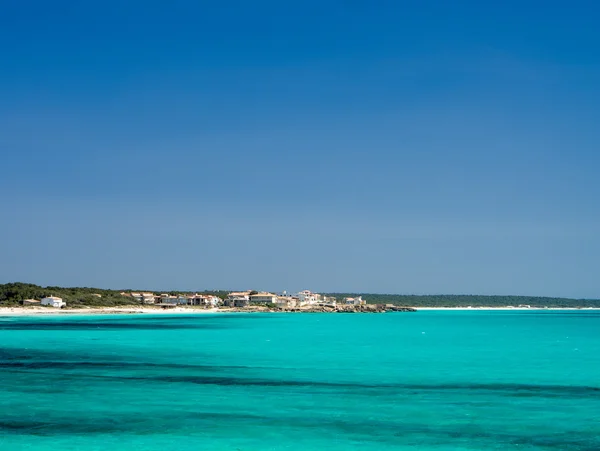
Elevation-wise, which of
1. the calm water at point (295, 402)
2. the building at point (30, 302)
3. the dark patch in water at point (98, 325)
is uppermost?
the building at point (30, 302)

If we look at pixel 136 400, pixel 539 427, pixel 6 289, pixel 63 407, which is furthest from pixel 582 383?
pixel 6 289

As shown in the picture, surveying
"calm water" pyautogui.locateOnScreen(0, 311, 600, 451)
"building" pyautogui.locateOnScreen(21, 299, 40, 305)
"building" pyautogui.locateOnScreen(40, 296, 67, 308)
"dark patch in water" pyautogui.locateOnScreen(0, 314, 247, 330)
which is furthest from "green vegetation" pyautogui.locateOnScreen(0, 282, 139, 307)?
"calm water" pyautogui.locateOnScreen(0, 311, 600, 451)

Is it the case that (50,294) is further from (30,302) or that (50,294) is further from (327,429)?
(327,429)

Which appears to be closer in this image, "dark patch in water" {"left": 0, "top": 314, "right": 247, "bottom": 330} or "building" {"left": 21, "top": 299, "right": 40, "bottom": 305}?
"dark patch in water" {"left": 0, "top": 314, "right": 247, "bottom": 330}

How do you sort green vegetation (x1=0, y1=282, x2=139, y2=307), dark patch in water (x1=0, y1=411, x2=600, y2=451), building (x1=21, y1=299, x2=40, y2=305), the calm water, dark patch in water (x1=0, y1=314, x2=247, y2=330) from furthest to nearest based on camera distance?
green vegetation (x1=0, y1=282, x2=139, y2=307) → building (x1=21, y1=299, x2=40, y2=305) → dark patch in water (x1=0, y1=314, x2=247, y2=330) → the calm water → dark patch in water (x1=0, y1=411, x2=600, y2=451)

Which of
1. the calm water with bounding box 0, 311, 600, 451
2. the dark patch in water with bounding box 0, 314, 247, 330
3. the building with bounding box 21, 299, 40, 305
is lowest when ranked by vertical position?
the dark patch in water with bounding box 0, 314, 247, 330

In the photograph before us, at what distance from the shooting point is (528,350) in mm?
58500

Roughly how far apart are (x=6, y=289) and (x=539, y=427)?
17921 cm

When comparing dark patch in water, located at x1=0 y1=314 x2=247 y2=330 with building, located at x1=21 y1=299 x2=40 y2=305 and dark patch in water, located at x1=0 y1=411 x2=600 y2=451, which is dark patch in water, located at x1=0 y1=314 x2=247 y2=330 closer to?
building, located at x1=21 y1=299 x2=40 y2=305

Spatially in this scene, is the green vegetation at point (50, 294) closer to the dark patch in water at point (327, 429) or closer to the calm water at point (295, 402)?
the calm water at point (295, 402)

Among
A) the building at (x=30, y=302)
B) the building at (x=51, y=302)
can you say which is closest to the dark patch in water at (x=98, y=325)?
the building at (x=51, y=302)

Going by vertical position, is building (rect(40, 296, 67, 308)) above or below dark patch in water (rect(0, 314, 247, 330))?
above

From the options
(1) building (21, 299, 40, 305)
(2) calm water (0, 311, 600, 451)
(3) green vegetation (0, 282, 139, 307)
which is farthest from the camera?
(3) green vegetation (0, 282, 139, 307)

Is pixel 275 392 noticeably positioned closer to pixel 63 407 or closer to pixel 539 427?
pixel 63 407
